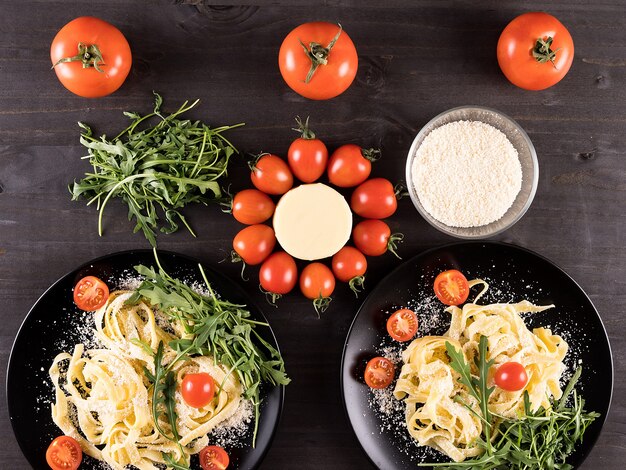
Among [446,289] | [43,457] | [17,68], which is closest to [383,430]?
[446,289]

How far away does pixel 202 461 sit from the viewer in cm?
247

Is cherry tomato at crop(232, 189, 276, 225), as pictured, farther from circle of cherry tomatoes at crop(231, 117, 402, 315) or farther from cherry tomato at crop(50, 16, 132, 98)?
cherry tomato at crop(50, 16, 132, 98)

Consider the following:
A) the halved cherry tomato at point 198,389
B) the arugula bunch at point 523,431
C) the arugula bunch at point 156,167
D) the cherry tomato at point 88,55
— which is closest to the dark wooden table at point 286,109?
the arugula bunch at point 156,167

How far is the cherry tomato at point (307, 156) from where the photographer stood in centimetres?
251

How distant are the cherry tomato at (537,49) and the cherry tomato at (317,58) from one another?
649mm

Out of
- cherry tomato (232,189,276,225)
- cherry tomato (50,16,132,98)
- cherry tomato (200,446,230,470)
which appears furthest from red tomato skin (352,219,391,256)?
cherry tomato (50,16,132,98)

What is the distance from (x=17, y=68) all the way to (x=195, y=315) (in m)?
1.29

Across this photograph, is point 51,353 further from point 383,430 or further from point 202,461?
point 383,430

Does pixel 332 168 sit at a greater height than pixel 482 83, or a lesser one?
lesser

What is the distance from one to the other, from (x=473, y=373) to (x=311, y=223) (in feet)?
2.93

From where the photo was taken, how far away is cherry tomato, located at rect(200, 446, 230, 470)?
2434 mm

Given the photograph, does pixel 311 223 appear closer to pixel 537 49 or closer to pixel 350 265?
pixel 350 265

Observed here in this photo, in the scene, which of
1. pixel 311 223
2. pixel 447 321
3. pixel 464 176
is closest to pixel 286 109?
pixel 311 223

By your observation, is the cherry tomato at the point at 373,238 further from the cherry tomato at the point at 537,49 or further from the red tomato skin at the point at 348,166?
the cherry tomato at the point at 537,49
